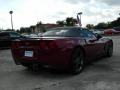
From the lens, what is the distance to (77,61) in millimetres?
7484

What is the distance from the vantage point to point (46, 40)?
6867 millimetres

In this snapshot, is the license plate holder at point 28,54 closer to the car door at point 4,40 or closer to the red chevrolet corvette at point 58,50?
the red chevrolet corvette at point 58,50

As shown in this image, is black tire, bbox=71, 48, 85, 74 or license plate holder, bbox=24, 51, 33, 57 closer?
license plate holder, bbox=24, 51, 33, 57

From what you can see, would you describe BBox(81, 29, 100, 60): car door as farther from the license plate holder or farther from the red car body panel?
the license plate holder

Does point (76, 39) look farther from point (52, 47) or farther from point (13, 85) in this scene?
point (13, 85)

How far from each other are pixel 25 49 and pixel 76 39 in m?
1.48

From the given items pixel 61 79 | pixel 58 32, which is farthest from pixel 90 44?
A: pixel 61 79

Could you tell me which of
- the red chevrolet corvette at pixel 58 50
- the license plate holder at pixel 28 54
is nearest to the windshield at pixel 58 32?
the red chevrolet corvette at pixel 58 50

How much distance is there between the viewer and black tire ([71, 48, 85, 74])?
287 inches

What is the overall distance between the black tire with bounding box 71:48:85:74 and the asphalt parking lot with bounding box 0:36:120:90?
0.56ft

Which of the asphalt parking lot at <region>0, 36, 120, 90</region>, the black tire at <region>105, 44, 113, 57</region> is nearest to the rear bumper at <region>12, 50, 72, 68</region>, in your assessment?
the asphalt parking lot at <region>0, 36, 120, 90</region>

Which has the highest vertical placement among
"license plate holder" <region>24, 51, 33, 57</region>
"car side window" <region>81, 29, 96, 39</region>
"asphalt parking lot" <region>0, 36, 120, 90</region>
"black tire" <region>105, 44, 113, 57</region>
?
"car side window" <region>81, 29, 96, 39</region>

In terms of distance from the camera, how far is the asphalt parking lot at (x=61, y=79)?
6047 millimetres

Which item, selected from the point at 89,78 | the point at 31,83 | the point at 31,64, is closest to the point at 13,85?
the point at 31,83
